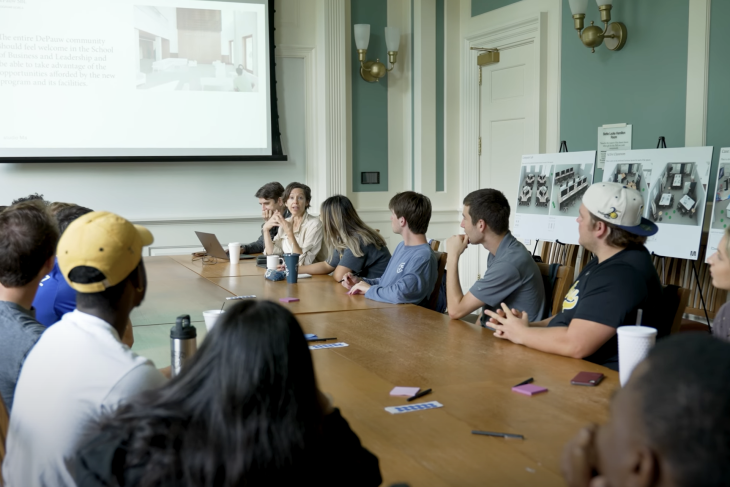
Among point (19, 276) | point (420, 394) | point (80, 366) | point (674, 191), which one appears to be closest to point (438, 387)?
point (420, 394)

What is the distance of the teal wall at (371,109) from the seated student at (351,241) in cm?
272

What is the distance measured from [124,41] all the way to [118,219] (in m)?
5.14

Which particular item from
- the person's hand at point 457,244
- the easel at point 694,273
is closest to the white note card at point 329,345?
the person's hand at point 457,244

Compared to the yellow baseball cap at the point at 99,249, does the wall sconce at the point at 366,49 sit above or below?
above

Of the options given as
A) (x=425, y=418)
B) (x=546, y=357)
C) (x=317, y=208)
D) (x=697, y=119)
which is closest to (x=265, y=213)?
(x=317, y=208)

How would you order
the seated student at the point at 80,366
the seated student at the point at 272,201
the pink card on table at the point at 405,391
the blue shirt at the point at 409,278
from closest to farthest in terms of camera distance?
the seated student at the point at 80,366 → the pink card on table at the point at 405,391 → the blue shirt at the point at 409,278 → the seated student at the point at 272,201

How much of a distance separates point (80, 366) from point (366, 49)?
5.81 m

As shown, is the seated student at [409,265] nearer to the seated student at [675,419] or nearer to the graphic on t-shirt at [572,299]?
the graphic on t-shirt at [572,299]

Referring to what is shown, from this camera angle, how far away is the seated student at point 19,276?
185 centimetres

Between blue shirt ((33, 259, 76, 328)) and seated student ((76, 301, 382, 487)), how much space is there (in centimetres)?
168

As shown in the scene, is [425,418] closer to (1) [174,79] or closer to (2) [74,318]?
(2) [74,318]

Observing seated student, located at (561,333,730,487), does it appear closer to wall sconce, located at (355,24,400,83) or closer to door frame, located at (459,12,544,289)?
door frame, located at (459,12,544,289)

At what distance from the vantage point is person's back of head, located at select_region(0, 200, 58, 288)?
1.92 m

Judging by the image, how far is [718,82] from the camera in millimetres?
4535
